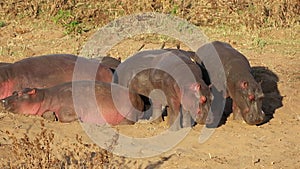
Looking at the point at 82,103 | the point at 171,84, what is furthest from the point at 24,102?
the point at 171,84

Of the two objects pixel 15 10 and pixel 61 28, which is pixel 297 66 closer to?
pixel 61 28

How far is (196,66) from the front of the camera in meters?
6.68

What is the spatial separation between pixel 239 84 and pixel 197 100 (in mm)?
633

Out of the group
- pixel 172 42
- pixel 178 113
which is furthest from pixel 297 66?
pixel 178 113

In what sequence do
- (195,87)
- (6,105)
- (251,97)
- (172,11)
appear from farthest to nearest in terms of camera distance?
(172,11)
(6,105)
(251,97)
(195,87)

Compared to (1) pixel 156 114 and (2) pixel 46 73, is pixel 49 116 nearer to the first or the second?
(2) pixel 46 73

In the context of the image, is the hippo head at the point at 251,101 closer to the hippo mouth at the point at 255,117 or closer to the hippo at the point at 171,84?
the hippo mouth at the point at 255,117

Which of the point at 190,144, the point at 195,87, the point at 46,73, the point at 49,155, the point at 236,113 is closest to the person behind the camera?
the point at 49,155

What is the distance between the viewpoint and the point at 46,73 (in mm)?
7211

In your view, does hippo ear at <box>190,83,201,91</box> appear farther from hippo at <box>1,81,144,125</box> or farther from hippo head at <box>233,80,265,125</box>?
hippo at <box>1,81,144,125</box>

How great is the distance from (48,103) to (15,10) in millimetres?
5715

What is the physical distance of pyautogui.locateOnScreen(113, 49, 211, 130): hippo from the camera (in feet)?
20.2

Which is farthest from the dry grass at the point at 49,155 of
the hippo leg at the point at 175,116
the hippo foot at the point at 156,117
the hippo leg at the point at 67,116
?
the hippo foot at the point at 156,117

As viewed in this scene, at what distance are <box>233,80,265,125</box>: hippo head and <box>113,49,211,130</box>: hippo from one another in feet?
1.53
